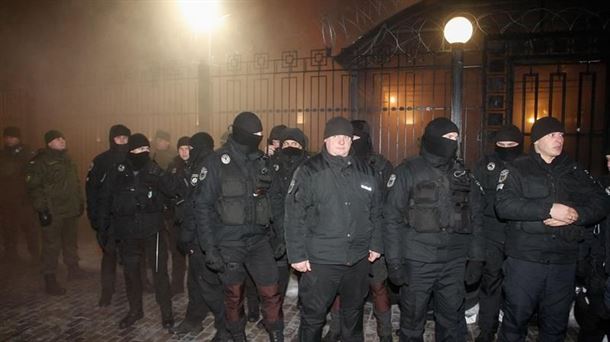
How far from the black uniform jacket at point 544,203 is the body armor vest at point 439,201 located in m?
0.38

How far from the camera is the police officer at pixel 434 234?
3.91 metres

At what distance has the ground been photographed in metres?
4.92

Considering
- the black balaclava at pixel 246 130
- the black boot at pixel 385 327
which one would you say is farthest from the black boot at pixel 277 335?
the black balaclava at pixel 246 130

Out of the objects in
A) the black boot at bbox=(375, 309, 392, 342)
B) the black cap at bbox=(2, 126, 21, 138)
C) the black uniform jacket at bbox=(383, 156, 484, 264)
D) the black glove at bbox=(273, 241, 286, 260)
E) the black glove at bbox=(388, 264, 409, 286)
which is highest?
the black cap at bbox=(2, 126, 21, 138)

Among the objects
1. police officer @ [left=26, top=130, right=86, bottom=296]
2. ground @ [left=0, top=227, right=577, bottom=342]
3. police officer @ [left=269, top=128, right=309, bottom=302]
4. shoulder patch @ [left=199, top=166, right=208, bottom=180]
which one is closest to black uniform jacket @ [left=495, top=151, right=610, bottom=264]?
ground @ [left=0, top=227, right=577, bottom=342]

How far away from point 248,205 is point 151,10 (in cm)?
1224

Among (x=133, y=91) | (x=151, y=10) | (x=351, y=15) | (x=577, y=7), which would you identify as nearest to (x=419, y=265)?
(x=577, y=7)

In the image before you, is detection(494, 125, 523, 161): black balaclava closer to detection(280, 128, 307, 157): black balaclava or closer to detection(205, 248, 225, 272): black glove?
detection(280, 128, 307, 157): black balaclava

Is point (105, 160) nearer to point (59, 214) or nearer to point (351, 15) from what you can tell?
point (59, 214)

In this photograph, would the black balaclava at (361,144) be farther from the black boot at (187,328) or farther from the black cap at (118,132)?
the black cap at (118,132)

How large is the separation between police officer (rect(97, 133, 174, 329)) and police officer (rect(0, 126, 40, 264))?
3.87 meters

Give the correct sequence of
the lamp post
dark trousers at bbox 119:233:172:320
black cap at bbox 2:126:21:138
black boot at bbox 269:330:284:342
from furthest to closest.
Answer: black cap at bbox 2:126:21:138, the lamp post, dark trousers at bbox 119:233:172:320, black boot at bbox 269:330:284:342

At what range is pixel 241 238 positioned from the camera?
4.24 m

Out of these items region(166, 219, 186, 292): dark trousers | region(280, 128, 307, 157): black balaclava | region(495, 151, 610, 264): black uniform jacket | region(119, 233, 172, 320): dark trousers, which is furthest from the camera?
region(166, 219, 186, 292): dark trousers
